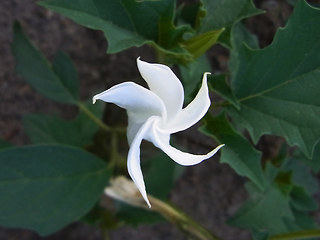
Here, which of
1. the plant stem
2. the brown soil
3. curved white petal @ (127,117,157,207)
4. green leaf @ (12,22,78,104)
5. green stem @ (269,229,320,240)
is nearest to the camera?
curved white petal @ (127,117,157,207)

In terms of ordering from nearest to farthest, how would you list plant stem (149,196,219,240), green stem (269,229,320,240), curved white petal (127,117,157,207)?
curved white petal (127,117,157,207), green stem (269,229,320,240), plant stem (149,196,219,240)

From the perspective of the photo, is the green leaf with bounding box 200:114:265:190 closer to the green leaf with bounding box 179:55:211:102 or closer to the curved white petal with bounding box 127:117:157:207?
the green leaf with bounding box 179:55:211:102

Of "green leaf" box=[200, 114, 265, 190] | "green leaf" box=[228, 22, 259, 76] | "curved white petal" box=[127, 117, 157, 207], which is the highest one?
"curved white petal" box=[127, 117, 157, 207]

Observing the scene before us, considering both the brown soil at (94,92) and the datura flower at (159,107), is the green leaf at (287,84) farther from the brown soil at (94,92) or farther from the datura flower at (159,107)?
the brown soil at (94,92)

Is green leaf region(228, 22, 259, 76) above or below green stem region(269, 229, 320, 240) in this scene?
above

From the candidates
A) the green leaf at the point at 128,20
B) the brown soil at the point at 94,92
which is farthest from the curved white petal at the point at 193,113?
the brown soil at the point at 94,92

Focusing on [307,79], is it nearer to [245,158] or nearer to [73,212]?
[245,158]

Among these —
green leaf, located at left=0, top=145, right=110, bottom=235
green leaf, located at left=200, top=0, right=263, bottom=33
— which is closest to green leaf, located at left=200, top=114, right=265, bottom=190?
green leaf, located at left=200, top=0, right=263, bottom=33

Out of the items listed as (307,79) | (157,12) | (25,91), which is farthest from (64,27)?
(307,79)
